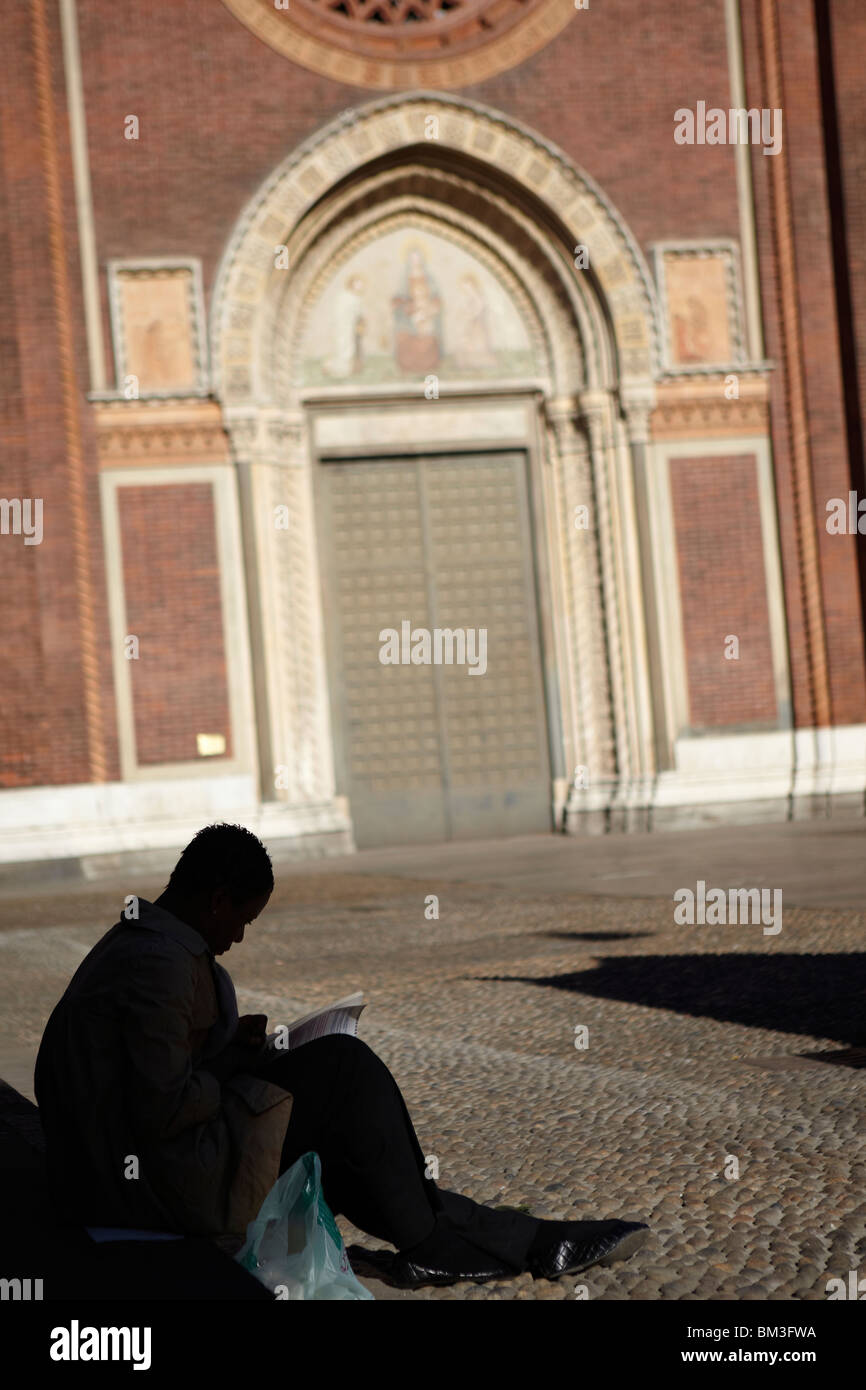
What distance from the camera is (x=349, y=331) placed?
61.2 ft

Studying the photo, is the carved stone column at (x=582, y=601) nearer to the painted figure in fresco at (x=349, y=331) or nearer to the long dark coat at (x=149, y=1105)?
the painted figure in fresco at (x=349, y=331)

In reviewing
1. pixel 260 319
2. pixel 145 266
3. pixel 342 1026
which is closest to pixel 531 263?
pixel 260 319

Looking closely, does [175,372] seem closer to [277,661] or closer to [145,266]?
[145,266]

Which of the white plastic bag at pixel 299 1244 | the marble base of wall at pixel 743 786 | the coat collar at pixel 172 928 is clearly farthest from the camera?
the marble base of wall at pixel 743 786

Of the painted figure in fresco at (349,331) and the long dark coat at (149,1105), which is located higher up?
the painted figure in fresco at (349,331)

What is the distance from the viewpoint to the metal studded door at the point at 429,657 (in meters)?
18.7

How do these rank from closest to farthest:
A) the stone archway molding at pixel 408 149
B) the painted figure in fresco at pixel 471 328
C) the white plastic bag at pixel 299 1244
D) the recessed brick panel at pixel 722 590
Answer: the white plastic bag at pixel 299 1244, the stone archway molding at pixel 408 149, the recessed brick panel at pixel 722 590, the painted figure in fresco at pixel 471 328

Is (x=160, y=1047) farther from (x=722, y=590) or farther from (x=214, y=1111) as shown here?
(x=722, y=590)

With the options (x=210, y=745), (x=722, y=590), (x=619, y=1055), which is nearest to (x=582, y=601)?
(x=722, y=590)

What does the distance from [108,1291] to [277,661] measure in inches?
598

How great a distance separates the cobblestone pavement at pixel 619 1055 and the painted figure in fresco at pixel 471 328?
875 centimetres

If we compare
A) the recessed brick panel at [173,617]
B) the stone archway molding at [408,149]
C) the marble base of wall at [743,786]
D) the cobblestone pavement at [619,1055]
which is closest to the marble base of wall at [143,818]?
the recessed brick panel at [173,617]

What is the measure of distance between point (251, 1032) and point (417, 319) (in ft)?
52.6

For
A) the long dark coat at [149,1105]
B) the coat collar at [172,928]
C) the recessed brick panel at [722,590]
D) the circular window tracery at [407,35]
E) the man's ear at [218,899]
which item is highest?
the circular window tracery at [407,35]
